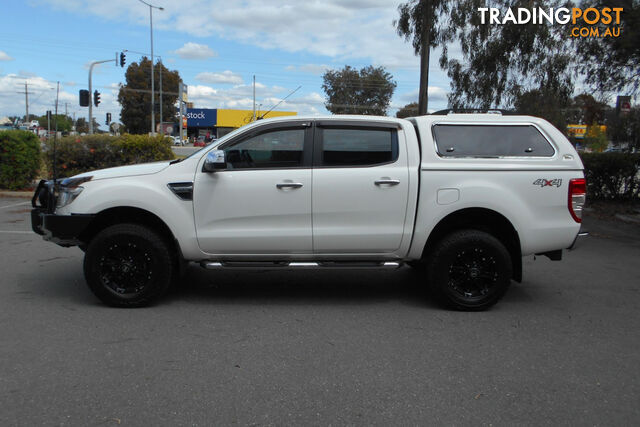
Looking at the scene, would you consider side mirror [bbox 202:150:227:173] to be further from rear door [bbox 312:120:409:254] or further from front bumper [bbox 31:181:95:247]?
front bumper [bbox 31:181:95:247]

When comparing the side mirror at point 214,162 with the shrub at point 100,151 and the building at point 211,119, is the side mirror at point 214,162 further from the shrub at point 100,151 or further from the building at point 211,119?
the building at point 211,119

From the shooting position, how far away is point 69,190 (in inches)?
207

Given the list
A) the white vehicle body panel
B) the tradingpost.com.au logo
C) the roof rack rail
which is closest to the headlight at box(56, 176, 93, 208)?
the white vehicle body panel

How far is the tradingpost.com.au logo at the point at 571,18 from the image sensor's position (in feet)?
36.2

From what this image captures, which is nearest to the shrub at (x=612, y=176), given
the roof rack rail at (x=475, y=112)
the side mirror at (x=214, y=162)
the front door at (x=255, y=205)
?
the roof rack rail at (x=475, y=112)

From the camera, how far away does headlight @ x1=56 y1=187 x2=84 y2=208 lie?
523cm

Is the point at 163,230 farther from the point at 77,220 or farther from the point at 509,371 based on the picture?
the point at 509,371

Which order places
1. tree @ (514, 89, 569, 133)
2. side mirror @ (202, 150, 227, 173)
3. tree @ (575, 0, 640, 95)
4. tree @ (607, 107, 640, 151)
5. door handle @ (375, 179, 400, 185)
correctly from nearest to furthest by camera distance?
side mirror @ (202, 150, 227, 173)
door handle @ (375, 179, 400, 185)
tree @ (575, 0, 640, 95)
tree @ (607, 107, 640, 151)
tree @ (514, 89, 569, 133)

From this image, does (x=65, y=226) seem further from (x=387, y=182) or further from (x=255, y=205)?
(x=387, y=182)

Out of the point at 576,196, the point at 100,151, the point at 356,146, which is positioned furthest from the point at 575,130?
the point at 356,146

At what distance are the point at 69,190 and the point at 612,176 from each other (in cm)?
1306

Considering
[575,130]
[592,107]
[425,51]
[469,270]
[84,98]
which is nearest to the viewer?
[469,270]

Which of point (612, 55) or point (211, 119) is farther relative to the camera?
point (211, 119)

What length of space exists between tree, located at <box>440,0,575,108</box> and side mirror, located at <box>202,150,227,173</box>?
12.0 metres
